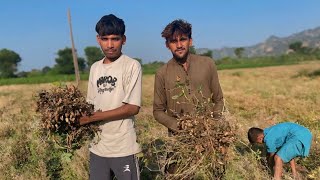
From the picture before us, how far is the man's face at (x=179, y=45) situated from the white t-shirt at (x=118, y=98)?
0.53 m

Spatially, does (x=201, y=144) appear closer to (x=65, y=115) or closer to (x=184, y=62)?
(x=184, y=62)

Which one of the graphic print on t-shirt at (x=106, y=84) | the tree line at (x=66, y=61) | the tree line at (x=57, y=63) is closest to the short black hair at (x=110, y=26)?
the graphic print on t-shirt at (x=106, y=84)

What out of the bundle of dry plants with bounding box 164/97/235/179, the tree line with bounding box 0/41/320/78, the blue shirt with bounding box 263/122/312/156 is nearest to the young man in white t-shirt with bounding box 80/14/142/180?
the bundle of dry plants with bounding box 164/97/235/179

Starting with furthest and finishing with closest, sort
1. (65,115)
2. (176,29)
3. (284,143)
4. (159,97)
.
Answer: (284,143)
(159,97)
(176,29)
(65,115)

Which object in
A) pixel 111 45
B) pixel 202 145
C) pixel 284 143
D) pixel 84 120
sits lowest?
pixel 284 143

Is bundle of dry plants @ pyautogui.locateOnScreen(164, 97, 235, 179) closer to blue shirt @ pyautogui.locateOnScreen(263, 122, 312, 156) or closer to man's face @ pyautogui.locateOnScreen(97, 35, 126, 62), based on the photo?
man's face @ pyautogui.locateOnScreen(97, 35, 126, 62)

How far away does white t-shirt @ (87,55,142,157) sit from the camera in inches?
122

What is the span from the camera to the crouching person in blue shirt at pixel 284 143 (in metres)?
4.45

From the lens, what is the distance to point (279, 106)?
10.2m

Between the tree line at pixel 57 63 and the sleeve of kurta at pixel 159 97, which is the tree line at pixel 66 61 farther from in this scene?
the sleeve of kurta at pixel 159 97

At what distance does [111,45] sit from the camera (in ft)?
10.3

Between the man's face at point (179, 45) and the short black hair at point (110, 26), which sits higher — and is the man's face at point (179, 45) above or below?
below

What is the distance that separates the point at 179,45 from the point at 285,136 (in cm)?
192

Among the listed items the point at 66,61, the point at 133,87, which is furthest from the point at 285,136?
the point at 66,61
